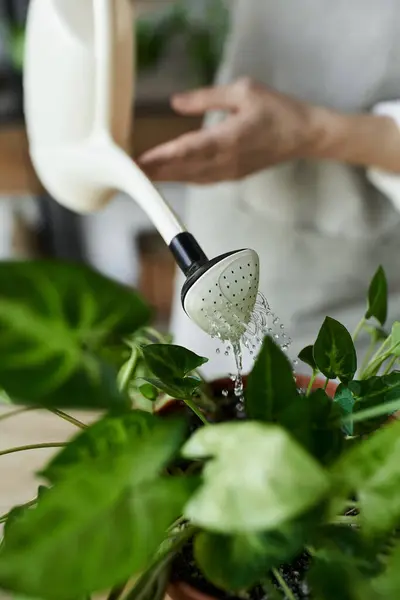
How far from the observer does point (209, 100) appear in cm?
50

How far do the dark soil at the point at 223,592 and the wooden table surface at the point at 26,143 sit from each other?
27.1 inches

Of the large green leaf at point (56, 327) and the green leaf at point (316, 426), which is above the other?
the large green leaf at point (56, 327)

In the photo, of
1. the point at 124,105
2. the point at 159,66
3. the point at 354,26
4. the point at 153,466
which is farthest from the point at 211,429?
the point at 159,66

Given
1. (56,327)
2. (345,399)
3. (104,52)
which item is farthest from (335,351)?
(104,52)

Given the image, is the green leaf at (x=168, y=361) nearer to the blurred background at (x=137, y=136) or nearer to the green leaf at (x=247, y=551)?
the green leaf at (x=247, y=551)

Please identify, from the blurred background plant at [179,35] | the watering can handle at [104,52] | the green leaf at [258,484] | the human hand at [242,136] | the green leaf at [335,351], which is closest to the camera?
the green leaf at [258,484]

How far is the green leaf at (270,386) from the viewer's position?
7.3 inches

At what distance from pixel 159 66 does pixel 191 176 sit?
0.50 meters

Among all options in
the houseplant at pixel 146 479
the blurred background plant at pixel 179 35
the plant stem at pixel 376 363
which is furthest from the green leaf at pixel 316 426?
the blurred background plant at pixel 179 35

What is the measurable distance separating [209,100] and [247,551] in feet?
1.31

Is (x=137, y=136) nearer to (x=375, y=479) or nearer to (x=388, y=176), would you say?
(x=388, y=176)

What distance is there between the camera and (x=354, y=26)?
0.53 meters

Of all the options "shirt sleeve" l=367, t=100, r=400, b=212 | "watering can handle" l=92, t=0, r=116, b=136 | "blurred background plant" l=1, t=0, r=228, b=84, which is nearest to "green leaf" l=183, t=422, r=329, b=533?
"watering can handle" l=92, t=0, r=116, b=136

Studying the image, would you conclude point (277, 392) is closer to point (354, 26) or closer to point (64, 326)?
point (64, 326)
